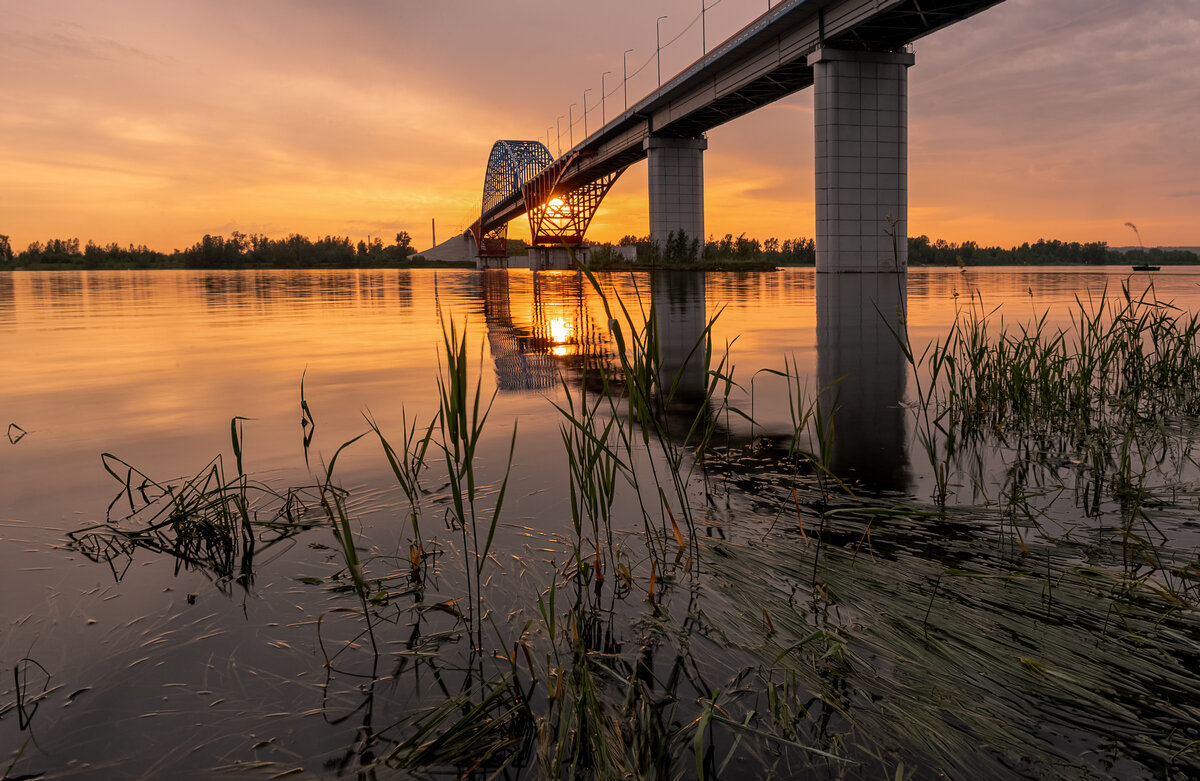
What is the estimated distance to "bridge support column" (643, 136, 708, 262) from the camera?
52.6 meters

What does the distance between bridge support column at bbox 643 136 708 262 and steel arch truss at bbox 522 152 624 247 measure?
60.4 feet

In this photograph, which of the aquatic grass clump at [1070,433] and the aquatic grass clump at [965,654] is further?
the aquatic grass clump at [1070,433]

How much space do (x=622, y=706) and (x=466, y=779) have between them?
18.3 inches

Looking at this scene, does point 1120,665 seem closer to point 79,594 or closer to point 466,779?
point 466,779

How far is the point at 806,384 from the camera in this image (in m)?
6.80

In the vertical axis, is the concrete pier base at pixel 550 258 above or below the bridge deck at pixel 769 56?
below

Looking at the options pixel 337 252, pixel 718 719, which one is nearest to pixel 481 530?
pixel 718 719

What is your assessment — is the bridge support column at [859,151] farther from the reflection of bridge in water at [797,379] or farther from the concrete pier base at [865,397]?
the concrete pier base at [865,397]

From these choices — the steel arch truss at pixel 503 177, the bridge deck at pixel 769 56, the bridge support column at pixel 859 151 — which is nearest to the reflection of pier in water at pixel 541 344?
the bridge support column at pixel 859 151

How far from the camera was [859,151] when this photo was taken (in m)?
32.1

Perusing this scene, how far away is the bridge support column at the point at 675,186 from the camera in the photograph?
5259 centimetres

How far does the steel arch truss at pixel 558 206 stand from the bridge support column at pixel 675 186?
1841 centimetres

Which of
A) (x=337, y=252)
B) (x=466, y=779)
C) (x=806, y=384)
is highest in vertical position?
(x=337, y=252)

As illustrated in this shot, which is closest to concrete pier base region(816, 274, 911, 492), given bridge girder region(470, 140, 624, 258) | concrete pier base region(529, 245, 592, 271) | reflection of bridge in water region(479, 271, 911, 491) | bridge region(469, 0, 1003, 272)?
reflection of bridge in water region(479, 271, 911, 491)
